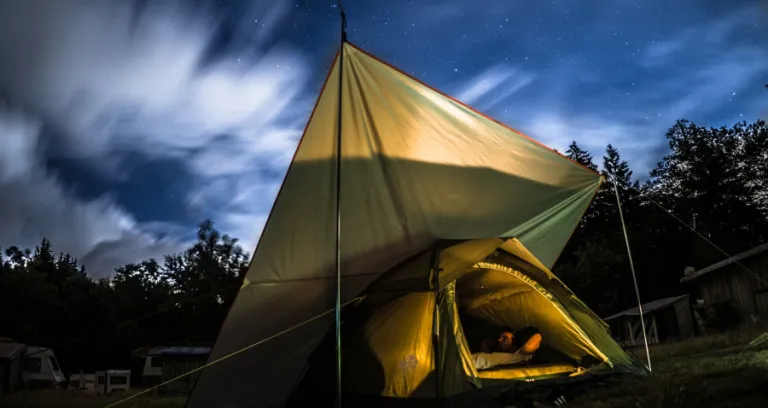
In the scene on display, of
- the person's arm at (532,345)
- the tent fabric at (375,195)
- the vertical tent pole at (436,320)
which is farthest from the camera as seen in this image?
the person's arm at (532,345)

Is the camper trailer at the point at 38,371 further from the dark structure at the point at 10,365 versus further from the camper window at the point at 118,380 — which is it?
the camper window at the point at 118,380

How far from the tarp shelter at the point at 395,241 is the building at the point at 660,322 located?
2014 centimetres

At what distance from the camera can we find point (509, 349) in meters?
7.54

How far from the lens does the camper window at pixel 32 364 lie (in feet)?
88.0

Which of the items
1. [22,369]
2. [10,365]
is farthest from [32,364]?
[10,365]

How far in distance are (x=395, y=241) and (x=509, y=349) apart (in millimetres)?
2486

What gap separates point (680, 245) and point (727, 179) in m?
6.05

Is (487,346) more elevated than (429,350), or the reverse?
(429,350)

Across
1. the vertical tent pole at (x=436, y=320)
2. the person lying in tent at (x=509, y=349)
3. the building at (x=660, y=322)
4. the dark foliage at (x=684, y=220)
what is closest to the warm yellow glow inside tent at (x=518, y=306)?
the person lying in tent at (x=509, y=349)

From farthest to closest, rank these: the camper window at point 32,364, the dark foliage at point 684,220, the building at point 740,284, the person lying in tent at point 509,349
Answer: the dark foliage at point 684,220 < the camper window at point 32,364 < the building at point 740,284 < the person lying in tent at point 509,349

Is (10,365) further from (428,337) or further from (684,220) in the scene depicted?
(684,220)

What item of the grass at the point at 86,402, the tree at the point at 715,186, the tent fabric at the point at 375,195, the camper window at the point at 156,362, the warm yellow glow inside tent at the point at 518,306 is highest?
the tree at the point at 715,186

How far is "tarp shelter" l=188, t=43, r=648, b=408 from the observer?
19.2ft

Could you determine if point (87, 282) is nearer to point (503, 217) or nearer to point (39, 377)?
point (39, 377)
